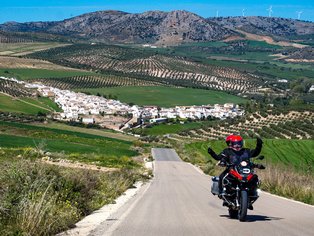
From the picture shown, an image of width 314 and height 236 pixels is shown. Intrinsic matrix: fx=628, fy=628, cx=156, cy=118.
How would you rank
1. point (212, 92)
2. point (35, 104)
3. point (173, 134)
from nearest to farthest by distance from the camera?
point (173, 134), point (35, 104), point (212, 92)

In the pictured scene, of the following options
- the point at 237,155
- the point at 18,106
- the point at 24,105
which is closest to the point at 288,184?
the point at 237,155

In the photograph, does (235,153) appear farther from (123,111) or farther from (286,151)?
(123,111)

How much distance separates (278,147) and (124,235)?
168 feet

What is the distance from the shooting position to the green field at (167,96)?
5448 inches

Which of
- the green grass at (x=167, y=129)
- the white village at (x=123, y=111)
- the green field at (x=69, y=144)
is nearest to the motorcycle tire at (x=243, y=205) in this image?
the green field at (x=69, y=144)

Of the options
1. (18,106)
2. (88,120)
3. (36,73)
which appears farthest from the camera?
(36,73)

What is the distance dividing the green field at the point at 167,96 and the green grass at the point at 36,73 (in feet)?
55.6

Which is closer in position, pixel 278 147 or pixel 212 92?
pixel 278 147

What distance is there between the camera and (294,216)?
11320 mm

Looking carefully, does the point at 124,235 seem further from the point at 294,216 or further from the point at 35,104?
the point at 35,104

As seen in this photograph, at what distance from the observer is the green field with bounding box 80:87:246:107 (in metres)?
138

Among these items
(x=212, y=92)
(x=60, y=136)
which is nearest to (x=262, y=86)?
(x=212, y=92)

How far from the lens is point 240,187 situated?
10.5 meters

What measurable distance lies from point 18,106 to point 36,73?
206 ft
